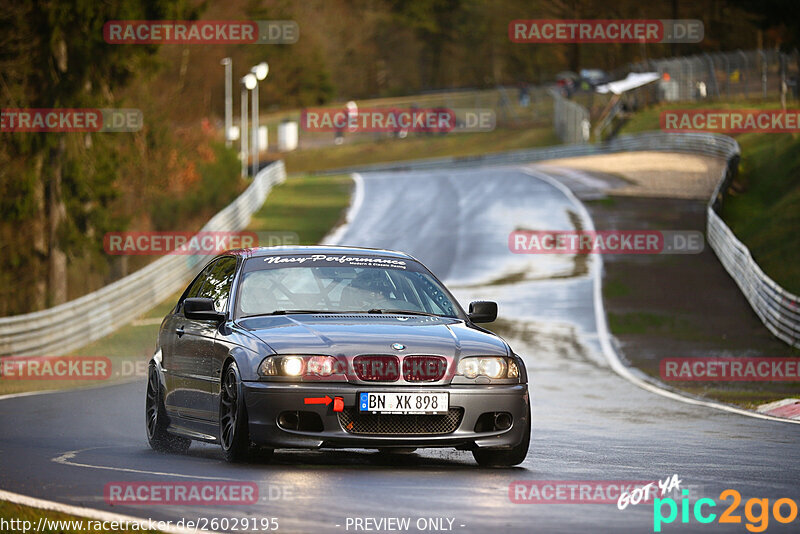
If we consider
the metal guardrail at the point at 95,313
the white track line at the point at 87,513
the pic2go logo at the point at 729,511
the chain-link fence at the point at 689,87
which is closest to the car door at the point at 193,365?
the white track line at the point at 87,513

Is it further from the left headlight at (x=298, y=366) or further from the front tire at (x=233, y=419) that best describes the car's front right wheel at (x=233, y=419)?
the left headlight at (x=298, y=366)

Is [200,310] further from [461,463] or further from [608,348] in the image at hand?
[608,348]

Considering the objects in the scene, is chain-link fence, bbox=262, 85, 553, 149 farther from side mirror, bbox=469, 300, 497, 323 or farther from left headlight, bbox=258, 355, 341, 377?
left headlight, bbox=258, 355, 341, 377

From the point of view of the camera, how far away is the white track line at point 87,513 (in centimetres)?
691

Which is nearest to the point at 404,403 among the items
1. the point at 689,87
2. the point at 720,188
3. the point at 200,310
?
the point at 200,310

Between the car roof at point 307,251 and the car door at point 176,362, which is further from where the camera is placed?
the car roof at point 307,251

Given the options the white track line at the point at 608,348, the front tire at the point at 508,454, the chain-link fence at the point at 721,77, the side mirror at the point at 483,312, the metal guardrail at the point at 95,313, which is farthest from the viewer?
the chain-link fence at the point at 721,77

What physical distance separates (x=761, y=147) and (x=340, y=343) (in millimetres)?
51313

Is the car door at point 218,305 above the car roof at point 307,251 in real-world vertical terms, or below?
below

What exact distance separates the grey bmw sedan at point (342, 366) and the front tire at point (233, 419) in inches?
0.4

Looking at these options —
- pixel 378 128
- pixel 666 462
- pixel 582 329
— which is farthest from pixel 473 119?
pixel 666 462

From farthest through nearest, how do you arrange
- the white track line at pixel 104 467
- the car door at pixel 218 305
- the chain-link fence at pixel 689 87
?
1. the chain-link fence at pixel 689 87
2. the car door at pixel 218 305
3. the white track line at pixel 104 467

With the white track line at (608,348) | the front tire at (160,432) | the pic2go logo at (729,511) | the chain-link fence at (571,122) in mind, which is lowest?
the white track line at (608,348)

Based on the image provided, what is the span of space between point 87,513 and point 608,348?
69.0ft
